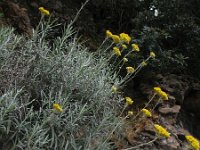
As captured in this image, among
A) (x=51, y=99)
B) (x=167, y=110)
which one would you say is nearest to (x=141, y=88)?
(x=167, y=110)

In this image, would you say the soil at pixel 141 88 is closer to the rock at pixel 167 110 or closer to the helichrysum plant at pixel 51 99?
the rock at pixel 167 110

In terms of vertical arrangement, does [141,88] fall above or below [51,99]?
below

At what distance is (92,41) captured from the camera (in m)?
5.22

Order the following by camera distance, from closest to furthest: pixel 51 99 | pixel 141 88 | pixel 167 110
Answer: pixel 51 99 < pixel 167 110 < pixel 141 88

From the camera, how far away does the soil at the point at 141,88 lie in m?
3.88

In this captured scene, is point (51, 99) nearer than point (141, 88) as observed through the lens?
Yes

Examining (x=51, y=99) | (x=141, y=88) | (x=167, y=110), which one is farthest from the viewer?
(x=141, y=88)

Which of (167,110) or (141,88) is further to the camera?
(141,88)

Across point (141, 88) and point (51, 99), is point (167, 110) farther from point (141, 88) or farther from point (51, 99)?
point (51, 99)

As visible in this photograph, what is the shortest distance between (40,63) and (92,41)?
8.21 ft

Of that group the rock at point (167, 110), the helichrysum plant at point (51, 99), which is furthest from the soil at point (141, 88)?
the helichrysum plant at point (51, 99)

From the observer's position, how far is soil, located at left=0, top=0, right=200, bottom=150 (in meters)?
3.88

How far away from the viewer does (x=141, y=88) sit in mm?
4680

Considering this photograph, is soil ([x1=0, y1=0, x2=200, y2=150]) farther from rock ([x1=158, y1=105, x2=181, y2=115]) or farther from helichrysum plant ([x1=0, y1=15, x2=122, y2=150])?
helichrysum plant ([x1=0, y1=15, x2=122, y2=150])
